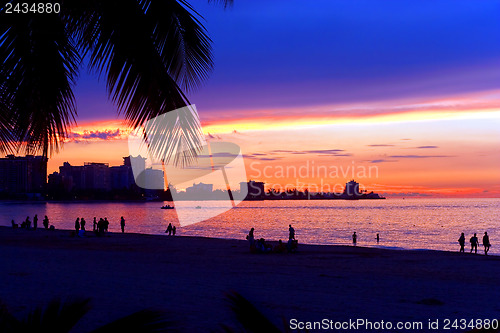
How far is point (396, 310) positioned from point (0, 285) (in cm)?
930

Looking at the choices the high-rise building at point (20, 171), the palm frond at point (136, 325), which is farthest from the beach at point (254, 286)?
the palm frond at point (136, 325)

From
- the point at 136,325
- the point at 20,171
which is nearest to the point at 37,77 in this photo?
the point at 20,171

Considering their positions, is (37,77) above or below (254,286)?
above

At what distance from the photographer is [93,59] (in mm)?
4598

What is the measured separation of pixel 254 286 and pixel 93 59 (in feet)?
31.0

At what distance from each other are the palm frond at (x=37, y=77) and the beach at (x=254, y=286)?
101 inches

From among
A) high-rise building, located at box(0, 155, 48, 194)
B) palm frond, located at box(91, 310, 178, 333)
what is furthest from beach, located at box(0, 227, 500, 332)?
palm frond, located at box(91, 310, 178, 333)

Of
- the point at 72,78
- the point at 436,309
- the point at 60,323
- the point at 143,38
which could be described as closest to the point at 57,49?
the point at 72,78

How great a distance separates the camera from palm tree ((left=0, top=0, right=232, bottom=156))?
14.4 feet

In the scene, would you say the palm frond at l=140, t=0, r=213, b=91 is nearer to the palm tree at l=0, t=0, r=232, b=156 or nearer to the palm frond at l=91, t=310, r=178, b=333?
the palm tree at l=0, t=0, r=232, b=156

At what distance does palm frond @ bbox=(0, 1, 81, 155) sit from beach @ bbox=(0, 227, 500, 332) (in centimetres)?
257

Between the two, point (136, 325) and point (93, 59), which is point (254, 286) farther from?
point (136, 325)

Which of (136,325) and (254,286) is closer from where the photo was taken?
(136,325)

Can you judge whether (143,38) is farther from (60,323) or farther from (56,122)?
(60,323)
